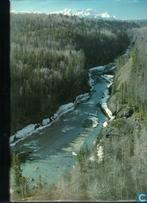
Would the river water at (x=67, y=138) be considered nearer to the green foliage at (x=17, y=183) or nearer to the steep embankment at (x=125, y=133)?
the steep embankment at (x=125, y=133)

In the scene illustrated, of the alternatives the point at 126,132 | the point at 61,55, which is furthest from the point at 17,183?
the point at 61,55

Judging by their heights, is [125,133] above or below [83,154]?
above

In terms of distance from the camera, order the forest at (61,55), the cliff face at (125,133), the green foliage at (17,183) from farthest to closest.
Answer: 1. the forest at (61,55)
2. the cliff face at (125,133)
3. the green foliage at (17,183)

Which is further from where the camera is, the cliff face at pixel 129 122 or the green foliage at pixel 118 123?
the green foliage at pixel 118 123

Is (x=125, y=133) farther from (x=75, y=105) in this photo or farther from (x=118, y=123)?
(x=75, y=105)

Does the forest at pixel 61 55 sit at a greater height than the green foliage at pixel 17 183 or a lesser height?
greater

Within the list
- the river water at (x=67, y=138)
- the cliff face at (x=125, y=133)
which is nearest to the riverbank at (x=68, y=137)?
the river water at (x=67, y=138)

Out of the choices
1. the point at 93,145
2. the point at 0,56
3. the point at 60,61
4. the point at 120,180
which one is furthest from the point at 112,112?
the point at 0,56
